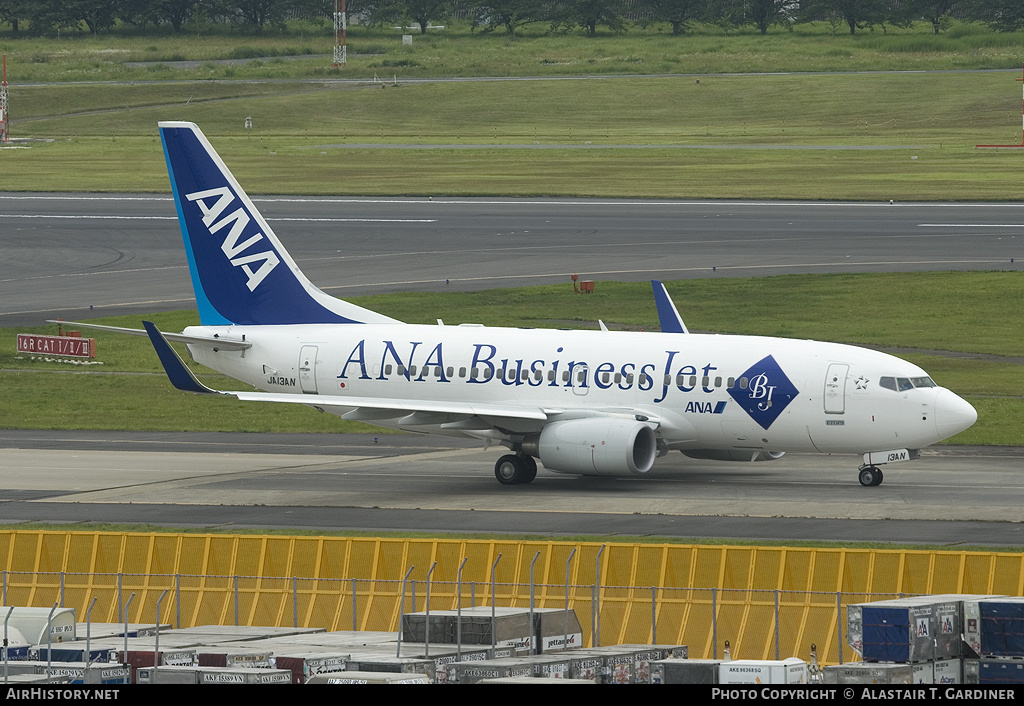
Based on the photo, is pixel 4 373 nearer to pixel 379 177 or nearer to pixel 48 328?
pixel 48 328

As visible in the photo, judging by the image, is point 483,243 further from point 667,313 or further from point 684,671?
point 684,671

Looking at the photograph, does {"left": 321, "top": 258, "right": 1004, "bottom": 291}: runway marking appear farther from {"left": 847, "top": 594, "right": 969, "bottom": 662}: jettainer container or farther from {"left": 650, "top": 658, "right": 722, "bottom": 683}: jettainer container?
{"left": 650, "top": 658, "right": 722, "bottom": 683}: jettainer container

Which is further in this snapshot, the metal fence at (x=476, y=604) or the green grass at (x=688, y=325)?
the green grass at (x=688, y=325)

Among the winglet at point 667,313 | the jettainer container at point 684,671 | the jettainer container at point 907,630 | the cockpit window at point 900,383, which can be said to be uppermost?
the winglet at point 667,313

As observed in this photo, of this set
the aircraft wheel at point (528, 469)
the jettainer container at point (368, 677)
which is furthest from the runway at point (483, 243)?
the jettainer container at point (368, 677)

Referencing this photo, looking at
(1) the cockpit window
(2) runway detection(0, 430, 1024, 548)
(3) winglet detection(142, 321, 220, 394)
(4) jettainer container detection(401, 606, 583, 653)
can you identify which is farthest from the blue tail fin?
(4) jettainer container detection(401, 606, 583, 653)

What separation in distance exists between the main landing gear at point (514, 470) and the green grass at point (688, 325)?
13995 mm

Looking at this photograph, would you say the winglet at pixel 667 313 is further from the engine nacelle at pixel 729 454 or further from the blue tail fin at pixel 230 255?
the blue tail fin at pixel 230 255

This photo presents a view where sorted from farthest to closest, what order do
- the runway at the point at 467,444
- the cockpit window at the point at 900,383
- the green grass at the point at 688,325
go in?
the green grass at the point at 688,325
the cockpit window at the point at 900,383
the runway at the point at 467,444

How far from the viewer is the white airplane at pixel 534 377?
1874 inches

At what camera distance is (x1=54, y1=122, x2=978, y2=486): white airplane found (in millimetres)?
47594

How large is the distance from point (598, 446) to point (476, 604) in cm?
1393

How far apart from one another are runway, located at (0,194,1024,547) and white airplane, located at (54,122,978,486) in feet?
4.97

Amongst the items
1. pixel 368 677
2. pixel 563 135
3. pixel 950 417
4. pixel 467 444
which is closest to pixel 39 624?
pixel 368 677
